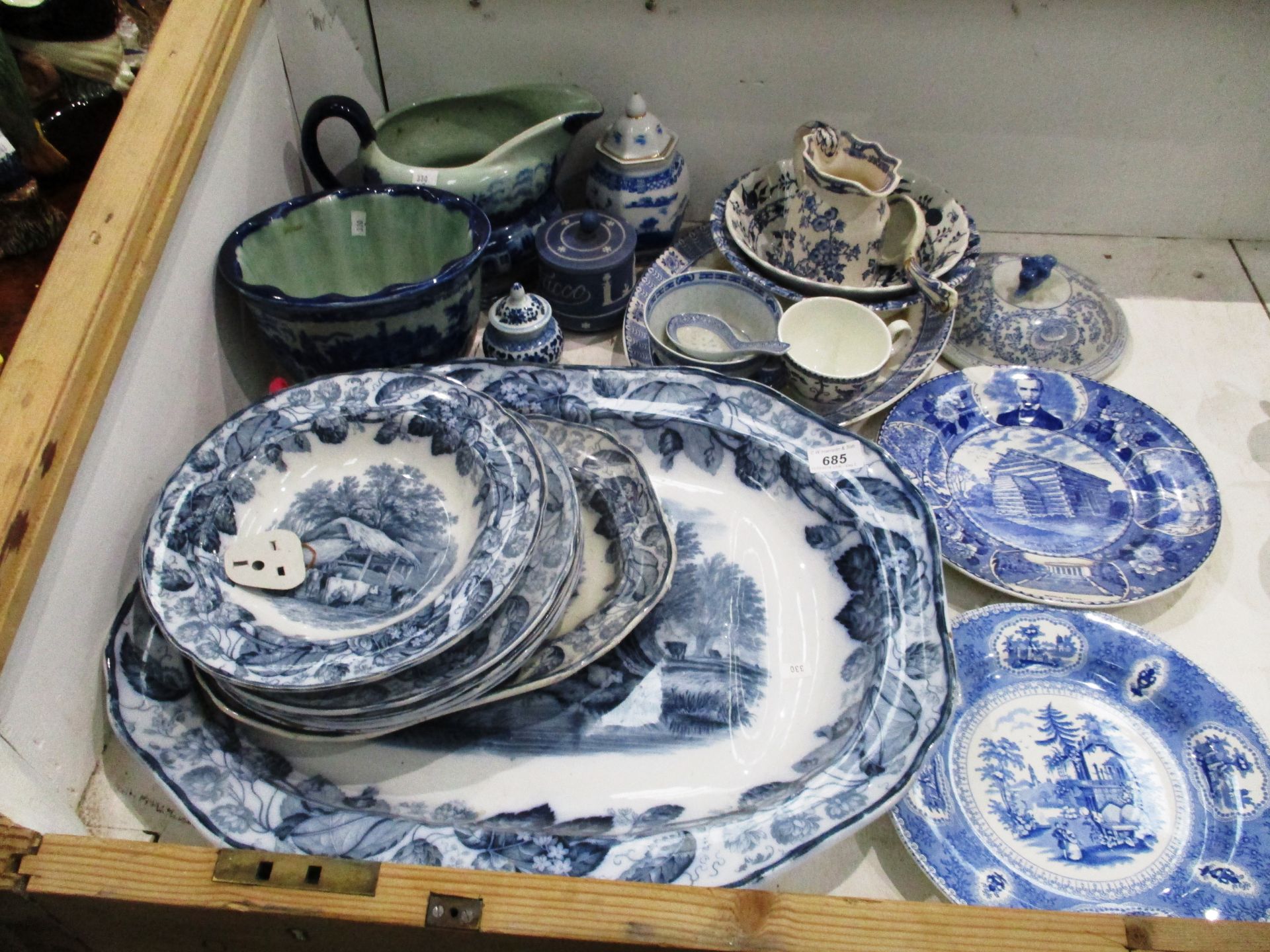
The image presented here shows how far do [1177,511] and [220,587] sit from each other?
91 centimetres

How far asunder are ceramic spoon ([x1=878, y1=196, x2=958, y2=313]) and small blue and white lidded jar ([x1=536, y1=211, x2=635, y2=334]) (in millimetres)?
323

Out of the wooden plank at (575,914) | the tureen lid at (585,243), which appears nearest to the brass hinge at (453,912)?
the wooden plank at (575,914)

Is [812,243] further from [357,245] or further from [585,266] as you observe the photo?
[357,245]

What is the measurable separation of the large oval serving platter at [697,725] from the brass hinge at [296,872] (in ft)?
0.40

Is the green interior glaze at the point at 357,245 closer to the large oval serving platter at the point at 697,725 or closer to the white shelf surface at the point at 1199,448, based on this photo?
the white shelf surface at the point at 1199,448

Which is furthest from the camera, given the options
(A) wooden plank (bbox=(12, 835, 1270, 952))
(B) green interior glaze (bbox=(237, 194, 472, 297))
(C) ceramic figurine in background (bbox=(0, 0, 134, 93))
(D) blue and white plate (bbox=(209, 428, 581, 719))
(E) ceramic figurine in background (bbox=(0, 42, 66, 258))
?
(B) green interior glaze (bbox=(237, 194, 472, 297))

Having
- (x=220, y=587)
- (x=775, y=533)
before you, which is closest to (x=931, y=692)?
(x=775, y=533)

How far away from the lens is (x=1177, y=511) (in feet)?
2.96

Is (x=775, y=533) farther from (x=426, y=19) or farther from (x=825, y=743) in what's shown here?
(x=426, y=19)

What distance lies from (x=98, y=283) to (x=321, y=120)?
427 millimetres

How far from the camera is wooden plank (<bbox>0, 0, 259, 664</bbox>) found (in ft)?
1.79

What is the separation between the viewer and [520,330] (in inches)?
36.3

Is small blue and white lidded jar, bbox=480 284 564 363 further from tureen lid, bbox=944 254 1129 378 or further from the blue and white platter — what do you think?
tureen lid, bbox=944 254 1129 378

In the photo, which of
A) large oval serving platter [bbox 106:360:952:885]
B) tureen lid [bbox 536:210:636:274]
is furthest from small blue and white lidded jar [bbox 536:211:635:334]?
large oval serving platter [bbox 106:360:952:885]
